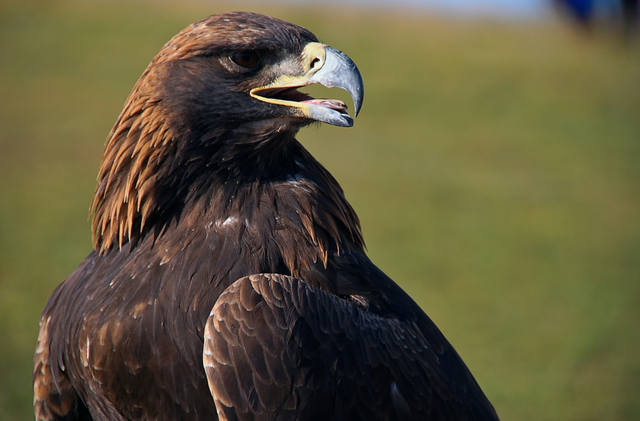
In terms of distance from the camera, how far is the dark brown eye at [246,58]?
2465mm

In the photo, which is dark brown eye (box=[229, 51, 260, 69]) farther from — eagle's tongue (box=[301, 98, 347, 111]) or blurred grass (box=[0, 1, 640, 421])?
blurred grass (box=[0, 1, 640, 421])

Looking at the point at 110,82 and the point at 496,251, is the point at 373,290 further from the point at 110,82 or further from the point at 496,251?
the point at 110,82

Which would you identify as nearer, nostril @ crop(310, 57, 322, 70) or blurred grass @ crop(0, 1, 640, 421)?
nostril @ crop(310, 57, 322, 70)

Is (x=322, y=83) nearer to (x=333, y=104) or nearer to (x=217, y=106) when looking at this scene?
(x=333, y=104)

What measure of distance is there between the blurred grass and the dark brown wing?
13.5 ft

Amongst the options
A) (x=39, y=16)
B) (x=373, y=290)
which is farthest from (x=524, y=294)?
(x=39, y=16)

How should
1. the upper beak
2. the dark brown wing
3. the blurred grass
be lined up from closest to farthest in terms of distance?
the dark brown wing, the upper beak, the blurred grass

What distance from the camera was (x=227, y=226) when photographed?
8.11ft

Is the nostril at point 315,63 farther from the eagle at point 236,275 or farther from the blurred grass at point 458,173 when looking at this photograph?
the blurred grass at point 458,173

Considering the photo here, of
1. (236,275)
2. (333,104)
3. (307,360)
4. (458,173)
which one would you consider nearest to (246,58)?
(333,104)

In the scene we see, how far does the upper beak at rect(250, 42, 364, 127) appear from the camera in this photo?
7.79ft

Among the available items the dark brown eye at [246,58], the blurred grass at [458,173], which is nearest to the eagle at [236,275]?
the dark brown eye at [246,58]

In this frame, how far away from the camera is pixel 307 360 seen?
2213 mm

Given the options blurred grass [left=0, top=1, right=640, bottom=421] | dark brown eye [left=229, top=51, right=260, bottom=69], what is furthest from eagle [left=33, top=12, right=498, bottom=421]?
blurred grass [left=0, top=1, right=640, bottom=421]
